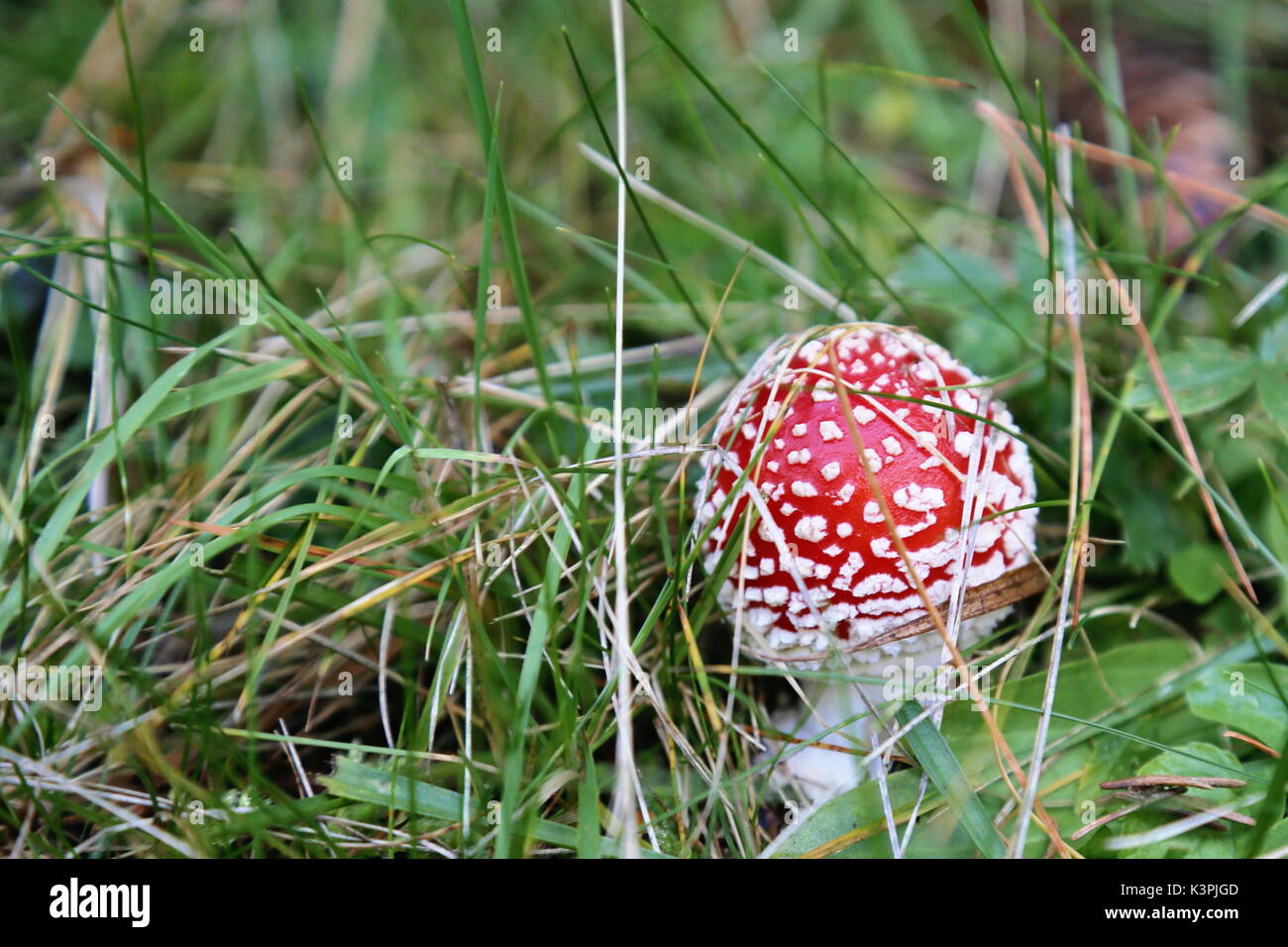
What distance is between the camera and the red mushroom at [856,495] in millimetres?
1839

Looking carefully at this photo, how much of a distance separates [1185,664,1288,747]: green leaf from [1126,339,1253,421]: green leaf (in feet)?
1.99

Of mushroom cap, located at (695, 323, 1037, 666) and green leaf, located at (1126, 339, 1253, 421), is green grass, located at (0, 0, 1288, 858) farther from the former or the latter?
mushroom cap, located at (695, 323, 1037, 666)

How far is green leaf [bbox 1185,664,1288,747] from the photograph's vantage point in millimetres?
1836

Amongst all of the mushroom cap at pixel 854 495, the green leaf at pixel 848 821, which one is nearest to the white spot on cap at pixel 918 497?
the mushroom cap at pixel 854 495

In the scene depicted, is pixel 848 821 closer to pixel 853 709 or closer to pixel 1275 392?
pixel 853 709

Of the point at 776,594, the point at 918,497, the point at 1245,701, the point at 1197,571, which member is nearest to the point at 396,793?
the point at 776,594

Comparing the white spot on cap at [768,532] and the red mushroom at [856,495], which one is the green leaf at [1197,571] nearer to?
the red mushroom at [856,495]

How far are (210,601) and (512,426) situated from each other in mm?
887

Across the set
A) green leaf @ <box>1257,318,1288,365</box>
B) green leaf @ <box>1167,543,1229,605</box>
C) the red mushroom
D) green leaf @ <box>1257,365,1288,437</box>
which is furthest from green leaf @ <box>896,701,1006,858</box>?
green leaf @ <box>1257,318,1288,365</box>

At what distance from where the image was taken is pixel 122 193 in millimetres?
2945

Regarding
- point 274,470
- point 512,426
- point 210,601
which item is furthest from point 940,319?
point 210,601

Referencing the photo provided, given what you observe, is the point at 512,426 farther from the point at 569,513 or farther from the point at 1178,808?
the point at 1178,808

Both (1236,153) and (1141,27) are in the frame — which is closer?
(1236,153)

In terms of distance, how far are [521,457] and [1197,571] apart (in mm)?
1714
